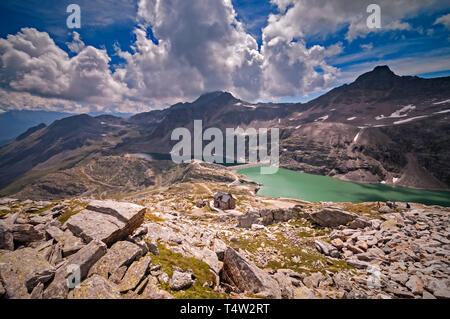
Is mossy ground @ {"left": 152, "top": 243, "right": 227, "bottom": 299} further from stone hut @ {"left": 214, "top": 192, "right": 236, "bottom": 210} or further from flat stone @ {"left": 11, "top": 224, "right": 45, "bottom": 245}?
stone hut @ {"left": 214, "top": 192, "right": 236, "bottom": 210}

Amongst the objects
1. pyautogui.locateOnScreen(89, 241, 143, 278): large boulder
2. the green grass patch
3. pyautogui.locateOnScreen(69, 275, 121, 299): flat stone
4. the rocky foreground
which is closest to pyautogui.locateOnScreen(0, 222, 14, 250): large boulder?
the rocky foreground

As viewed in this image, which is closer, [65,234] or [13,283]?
[13,283]

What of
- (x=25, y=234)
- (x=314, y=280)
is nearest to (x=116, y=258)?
(x=25, y=234)

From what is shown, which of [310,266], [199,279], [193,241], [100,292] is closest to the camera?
[100,292]

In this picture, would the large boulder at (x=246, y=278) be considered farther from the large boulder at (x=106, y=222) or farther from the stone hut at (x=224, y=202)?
the stone hut at (x=224, y=202)

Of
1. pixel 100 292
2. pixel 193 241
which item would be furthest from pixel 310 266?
pixel 100 292

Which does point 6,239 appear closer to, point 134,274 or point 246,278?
point 134,274
